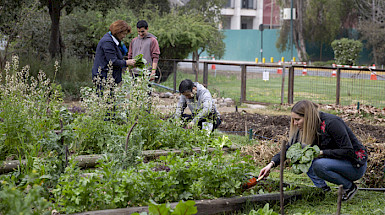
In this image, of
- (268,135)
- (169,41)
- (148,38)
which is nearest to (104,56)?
(148,38)

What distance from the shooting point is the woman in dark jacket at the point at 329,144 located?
4332mm

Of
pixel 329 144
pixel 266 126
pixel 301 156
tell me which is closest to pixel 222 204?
pixel 301 156

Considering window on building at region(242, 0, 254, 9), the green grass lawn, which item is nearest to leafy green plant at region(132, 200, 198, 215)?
the green grass lawn

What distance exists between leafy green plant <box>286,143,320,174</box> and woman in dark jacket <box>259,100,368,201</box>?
18 centimetres

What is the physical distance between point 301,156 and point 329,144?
54 centimetres

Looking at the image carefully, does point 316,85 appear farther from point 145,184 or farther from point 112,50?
point 145,184

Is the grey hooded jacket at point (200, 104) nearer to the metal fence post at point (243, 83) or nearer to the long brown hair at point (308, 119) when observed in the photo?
the long brown hair at point (308, 119)

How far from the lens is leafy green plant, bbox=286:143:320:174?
4.09 m

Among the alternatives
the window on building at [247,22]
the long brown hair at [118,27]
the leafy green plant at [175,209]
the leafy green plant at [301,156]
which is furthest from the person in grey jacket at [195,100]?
A: the window on building at [247,22]

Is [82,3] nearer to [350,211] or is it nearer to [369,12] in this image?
[350,211]

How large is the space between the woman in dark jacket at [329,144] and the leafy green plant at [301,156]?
0.18 metres

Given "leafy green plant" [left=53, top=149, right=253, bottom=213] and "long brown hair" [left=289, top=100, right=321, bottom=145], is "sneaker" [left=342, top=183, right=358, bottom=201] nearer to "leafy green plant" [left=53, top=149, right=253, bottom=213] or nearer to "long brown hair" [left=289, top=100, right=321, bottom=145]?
"long brown hair" [left=289, top=100, right=321, bottom=145]

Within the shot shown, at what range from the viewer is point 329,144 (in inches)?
178

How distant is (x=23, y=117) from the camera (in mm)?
5172
